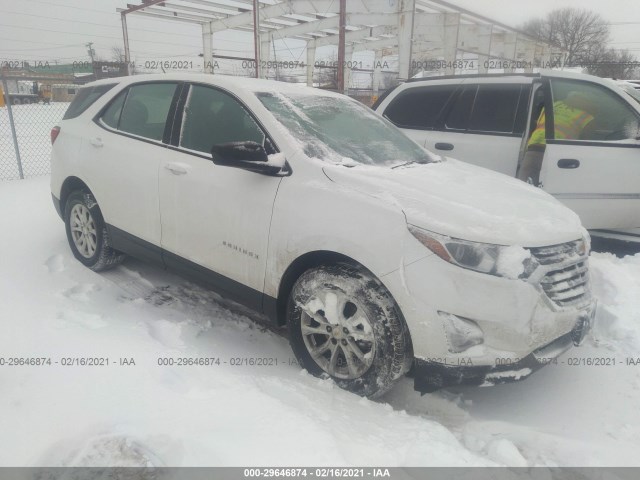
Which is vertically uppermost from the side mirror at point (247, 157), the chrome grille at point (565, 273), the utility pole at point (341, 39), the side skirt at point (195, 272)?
the utility pole at point (341, 39)

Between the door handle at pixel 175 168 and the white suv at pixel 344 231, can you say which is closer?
the white suv at pixel 344 231

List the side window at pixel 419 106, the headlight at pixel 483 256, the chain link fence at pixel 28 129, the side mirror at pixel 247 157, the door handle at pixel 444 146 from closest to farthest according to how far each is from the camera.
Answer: the headlight at pixel 483 256 < the side mirror at pixel 247 157 < the door handle at pixel 444 146 < the side window at pixel 419 106 < the chain link fence at pixel 28 129

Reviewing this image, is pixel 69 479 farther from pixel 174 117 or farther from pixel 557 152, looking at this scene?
pixel 557 152

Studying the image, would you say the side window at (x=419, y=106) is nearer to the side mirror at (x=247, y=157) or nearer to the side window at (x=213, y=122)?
the side window at (x=213, y=122)

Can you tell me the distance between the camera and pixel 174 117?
3289 millimetres

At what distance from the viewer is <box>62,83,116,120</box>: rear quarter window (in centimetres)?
401

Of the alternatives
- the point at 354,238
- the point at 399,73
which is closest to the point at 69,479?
the point at 354,238

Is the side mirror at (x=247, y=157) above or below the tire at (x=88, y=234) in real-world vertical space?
above

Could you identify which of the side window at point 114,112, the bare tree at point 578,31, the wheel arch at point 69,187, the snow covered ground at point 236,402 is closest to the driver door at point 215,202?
the snow covered ground at point 236,402

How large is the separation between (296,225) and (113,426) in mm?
1306

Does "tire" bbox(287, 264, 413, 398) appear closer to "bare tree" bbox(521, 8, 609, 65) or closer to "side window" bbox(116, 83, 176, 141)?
"side window" bbox(116, 83, 176, 141)

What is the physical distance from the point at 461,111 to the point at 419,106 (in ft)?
1.76

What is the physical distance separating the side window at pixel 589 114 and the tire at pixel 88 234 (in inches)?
167

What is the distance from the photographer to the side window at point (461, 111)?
4.93m
